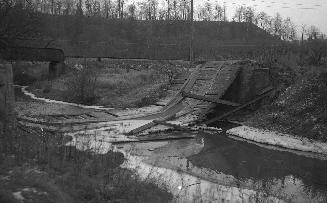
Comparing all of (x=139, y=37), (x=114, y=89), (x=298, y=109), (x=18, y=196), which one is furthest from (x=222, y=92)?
(x=139, y=37)

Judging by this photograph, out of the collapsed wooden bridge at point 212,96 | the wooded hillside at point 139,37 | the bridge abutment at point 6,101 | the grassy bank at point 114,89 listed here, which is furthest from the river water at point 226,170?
the wooded hillside at point 139,37

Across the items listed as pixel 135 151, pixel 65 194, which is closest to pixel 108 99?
pixel 135 151

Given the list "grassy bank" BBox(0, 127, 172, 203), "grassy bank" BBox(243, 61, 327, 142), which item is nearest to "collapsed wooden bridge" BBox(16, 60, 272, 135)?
"grassy bank" BBox(243, 61, 327, 142)

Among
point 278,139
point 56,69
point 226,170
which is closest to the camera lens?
point 226,170

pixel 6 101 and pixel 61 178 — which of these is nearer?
pixel 61 178

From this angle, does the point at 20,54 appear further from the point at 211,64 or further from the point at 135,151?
the point at 135,151

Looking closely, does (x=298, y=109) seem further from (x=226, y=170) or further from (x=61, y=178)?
(x=61, y=178)
